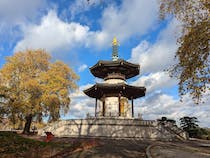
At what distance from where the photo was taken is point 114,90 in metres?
29.3

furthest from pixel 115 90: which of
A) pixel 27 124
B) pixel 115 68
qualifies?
pixel 27 124

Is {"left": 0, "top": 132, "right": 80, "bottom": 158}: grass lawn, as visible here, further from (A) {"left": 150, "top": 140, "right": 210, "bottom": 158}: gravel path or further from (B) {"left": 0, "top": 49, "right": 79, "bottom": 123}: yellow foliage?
(B) {"left": 0, "top": 49, "right": 79, "bottom": 123}: yellow foliage

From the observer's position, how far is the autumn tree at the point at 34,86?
1054 inches

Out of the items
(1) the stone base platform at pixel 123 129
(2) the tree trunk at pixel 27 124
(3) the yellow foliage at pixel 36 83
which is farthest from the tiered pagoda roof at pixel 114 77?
(2) the tree trunk at pixel 27 124

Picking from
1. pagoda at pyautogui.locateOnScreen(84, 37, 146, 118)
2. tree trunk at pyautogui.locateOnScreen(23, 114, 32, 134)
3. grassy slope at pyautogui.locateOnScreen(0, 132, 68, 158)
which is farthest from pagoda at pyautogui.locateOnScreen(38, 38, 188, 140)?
grassy slope at pyautogui.locateOnScreen(0, 132, 68, 158)

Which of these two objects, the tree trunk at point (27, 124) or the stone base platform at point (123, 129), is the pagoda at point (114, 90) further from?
the tree trunk at point (27, 124)

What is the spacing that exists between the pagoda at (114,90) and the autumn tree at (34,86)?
3.73m

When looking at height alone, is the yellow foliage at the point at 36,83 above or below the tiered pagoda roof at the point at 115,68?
below

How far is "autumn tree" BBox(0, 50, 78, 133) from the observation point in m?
26.8

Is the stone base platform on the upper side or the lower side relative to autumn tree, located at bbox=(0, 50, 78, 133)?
lower

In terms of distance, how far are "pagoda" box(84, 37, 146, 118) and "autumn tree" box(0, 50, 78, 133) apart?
3727 mm

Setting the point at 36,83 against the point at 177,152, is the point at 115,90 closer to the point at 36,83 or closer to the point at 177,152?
the point at 36,83

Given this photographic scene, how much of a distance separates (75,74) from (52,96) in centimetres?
541

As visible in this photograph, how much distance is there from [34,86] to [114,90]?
10.2 m
